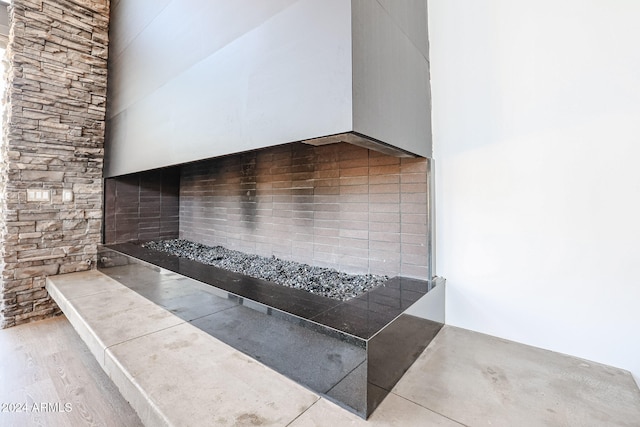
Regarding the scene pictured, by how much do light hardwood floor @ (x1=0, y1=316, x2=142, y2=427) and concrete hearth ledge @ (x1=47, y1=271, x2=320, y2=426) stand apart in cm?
27

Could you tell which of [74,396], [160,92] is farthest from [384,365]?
[160,92]

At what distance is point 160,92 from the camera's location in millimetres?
2451

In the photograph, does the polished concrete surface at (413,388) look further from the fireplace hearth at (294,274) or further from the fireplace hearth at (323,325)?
the fireplace hearth at (294,274)

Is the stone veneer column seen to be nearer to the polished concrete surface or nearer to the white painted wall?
the polished concrete surface

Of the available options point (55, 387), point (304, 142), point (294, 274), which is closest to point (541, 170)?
point (304, 142)

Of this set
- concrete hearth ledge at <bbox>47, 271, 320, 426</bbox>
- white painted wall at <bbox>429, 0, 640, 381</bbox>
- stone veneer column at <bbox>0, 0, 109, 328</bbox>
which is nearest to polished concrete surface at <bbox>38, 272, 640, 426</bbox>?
concrete hearth ledge at <bbox>47, 271, 320, 426</bbox>

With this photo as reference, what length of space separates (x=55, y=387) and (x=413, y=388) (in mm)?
2255

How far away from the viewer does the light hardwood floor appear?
1.56m

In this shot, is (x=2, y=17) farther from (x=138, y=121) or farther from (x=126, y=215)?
(x=126, y=215)

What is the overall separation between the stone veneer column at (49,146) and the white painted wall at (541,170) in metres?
3.83

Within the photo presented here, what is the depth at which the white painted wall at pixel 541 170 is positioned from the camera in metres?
1.40

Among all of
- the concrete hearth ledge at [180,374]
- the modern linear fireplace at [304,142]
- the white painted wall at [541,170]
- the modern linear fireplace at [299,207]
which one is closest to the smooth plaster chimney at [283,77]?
the modern linear fireplace at [304,142]

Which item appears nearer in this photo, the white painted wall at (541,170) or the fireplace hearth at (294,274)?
the white painted wall at (541,170)

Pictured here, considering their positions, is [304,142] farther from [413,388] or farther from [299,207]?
[413,388]
